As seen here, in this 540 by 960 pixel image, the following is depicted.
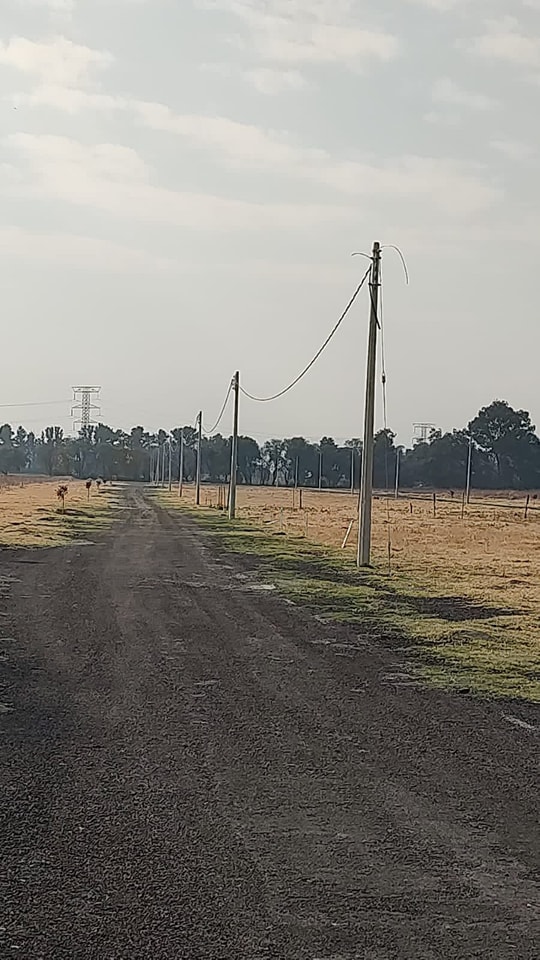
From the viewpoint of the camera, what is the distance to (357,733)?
8297 millimetres

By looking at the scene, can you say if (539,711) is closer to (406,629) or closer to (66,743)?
(66,743)

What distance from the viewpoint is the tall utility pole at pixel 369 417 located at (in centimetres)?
2350

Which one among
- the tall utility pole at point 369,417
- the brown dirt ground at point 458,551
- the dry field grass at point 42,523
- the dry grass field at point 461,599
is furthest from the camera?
the dry field grass at point 42,523

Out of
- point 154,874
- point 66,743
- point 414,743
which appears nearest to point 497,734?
point 414,743

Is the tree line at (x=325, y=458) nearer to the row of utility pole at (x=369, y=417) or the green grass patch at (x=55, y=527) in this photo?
the green grass patch at (x=55, y=527)

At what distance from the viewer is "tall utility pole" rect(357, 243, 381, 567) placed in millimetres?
23500

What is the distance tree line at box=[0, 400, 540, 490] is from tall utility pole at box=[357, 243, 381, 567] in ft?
300

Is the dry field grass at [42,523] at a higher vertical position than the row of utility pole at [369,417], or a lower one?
lower

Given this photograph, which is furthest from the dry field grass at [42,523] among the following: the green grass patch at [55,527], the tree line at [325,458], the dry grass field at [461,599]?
the tree line at [325,458]

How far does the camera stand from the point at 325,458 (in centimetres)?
14938

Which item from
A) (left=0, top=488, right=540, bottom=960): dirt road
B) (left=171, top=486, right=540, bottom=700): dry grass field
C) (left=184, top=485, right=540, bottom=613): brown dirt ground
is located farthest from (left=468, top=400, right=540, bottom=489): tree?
(left=0, top=488, right=540, bottom=960): dirt road

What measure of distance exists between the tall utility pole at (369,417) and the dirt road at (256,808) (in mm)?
11049

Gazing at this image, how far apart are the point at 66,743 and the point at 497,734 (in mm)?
3055

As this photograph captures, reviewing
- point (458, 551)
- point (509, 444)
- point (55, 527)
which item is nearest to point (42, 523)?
point (55, 527)
